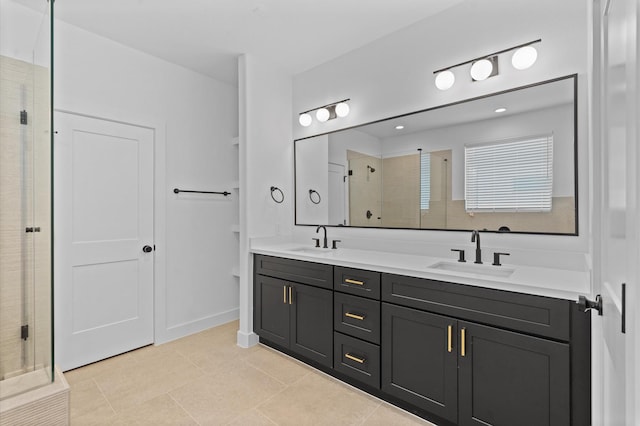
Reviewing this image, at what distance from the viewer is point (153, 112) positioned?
302cm

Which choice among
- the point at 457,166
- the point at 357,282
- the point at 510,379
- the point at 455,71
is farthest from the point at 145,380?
the point at 455,71

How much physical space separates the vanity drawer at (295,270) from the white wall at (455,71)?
1.97ft

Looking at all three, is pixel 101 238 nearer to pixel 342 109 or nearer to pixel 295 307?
pixel 295 307

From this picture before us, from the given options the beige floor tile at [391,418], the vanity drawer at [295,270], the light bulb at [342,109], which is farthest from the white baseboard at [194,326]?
the light bulb at [342,109]

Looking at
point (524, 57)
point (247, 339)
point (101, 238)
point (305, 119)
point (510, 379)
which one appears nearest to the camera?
point (510, 379)

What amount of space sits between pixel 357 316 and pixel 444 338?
0.59m

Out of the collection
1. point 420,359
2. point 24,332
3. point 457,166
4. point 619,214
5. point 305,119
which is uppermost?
point 305,119

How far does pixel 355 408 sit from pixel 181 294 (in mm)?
2046

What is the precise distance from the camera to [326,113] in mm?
3109

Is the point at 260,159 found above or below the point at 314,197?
above

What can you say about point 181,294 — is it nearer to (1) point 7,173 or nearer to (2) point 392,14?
(1) point 7,173

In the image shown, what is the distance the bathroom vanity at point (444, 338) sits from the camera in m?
1.46

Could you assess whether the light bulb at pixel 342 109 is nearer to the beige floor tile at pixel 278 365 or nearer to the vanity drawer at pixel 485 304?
the vanity drawer at pixel 485 304

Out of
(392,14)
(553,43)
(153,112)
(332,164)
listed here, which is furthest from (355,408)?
(153,112)
